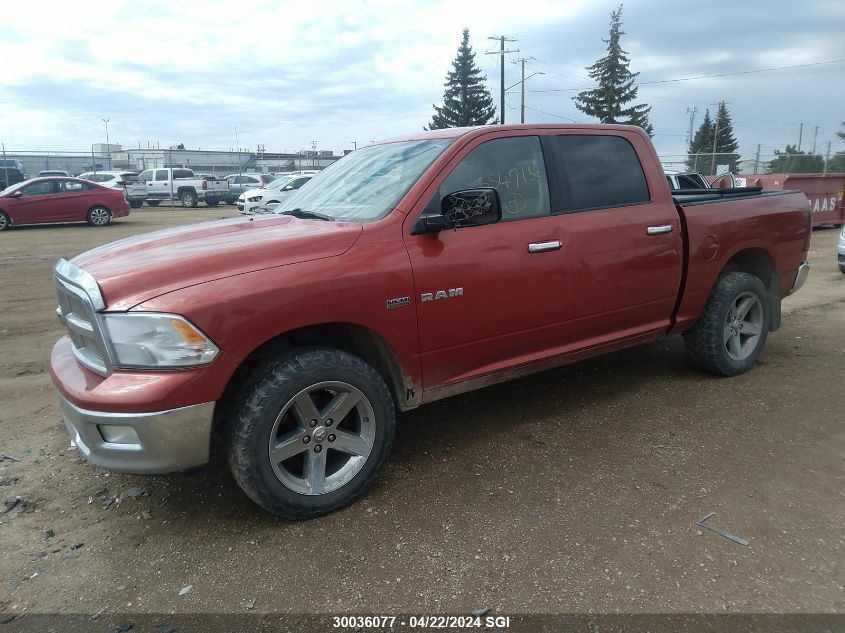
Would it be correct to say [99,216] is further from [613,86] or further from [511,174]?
[613,86]

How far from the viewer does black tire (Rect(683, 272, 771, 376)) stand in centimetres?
464

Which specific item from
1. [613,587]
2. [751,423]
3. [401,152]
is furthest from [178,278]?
[751,423]

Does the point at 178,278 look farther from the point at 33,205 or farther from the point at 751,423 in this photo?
the point at 33,205

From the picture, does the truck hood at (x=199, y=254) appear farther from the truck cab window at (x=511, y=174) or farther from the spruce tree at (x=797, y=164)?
the spruce tree at (x=797, y=164)

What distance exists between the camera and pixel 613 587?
2498 mm

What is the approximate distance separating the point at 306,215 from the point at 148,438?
170 centimetres

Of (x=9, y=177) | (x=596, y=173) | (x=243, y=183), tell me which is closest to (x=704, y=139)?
(x=243, y=183)

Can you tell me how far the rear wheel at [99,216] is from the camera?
18.1m

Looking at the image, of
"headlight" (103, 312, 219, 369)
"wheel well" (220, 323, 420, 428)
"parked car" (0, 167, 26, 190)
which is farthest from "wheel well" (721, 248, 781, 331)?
"parked car" (0, 167, 26, 190)

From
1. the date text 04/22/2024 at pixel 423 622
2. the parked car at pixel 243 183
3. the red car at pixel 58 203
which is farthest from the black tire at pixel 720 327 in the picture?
the parked car at pixel 243 183

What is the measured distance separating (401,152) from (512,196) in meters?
0.77

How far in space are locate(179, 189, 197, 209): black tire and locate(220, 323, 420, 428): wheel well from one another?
28.1m

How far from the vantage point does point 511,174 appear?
3.68 m

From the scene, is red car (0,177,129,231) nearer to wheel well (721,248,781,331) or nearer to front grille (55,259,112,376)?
front grille (55,259,112,376)
